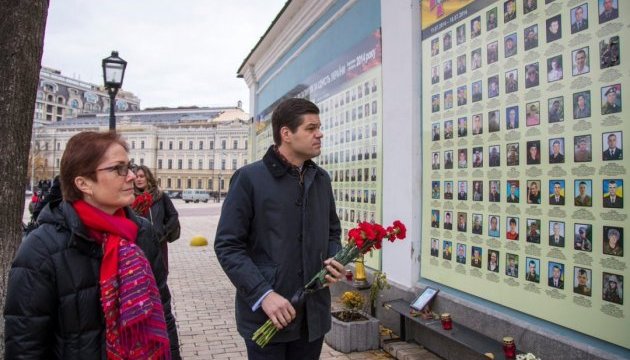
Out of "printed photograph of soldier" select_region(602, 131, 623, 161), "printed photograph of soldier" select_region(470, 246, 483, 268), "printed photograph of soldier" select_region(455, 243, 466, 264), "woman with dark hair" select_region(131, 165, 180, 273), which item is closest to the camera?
"printed photograph of soldier" select_region(602, 131, 623, 161)

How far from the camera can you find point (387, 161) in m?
5.36

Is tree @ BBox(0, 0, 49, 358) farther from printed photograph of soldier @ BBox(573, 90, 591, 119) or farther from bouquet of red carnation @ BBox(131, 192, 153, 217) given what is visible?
printed photograph of soldier @ BBox(573, 90, 591, 119)

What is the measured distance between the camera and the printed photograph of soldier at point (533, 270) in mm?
3258

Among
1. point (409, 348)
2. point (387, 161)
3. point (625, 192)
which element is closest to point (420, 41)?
point (387, 161)

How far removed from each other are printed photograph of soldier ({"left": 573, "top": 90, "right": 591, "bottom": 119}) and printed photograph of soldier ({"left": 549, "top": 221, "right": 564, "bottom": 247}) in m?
0.72

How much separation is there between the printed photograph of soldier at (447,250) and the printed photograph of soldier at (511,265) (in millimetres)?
730

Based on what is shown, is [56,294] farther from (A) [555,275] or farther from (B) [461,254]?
(B) [461,254]

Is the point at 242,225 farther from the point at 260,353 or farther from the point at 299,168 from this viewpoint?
the point at 260,353

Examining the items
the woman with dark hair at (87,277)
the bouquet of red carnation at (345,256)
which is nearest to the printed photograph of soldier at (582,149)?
the bouquet of red carnation at (345,256)

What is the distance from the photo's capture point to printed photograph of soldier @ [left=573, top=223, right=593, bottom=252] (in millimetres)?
2850

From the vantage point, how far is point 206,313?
6.09 metres

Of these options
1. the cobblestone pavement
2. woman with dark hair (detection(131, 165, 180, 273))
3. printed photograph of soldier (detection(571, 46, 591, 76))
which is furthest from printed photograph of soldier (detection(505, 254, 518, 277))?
woman with dark hair (detection(131, 165, 180, 273))

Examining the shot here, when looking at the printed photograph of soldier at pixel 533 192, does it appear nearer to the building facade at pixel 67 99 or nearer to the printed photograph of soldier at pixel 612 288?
the printed photograph of soldier at pixel 612 288

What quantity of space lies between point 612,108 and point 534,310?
150 cm
